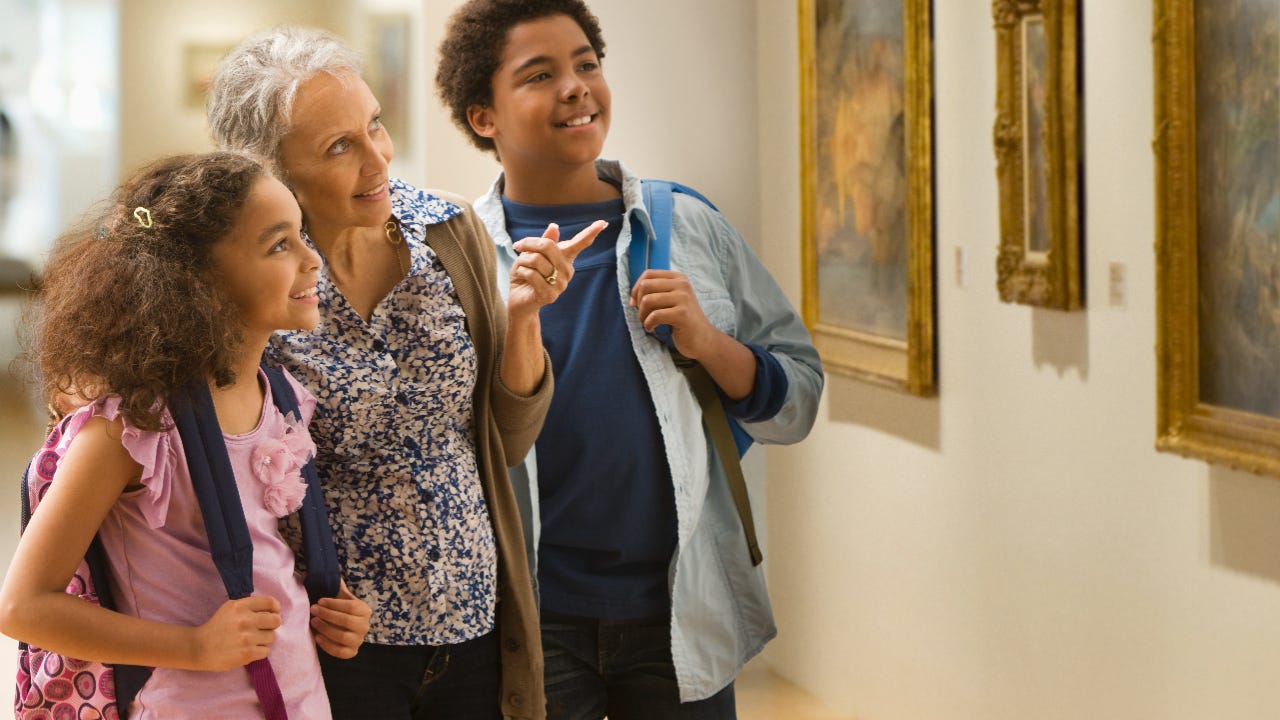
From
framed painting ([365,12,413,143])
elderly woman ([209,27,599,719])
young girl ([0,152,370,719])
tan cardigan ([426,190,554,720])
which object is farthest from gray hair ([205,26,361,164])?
framed painting ([365,12,413,143])

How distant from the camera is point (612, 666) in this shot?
2.21m

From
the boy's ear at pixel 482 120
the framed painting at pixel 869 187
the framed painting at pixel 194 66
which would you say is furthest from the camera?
the framed painting at pixel 194 66

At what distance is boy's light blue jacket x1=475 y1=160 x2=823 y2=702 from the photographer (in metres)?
2.22

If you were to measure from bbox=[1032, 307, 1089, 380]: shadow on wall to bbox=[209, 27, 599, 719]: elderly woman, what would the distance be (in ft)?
5.95

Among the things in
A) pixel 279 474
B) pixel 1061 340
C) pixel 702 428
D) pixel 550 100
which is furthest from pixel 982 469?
pixel 279 474

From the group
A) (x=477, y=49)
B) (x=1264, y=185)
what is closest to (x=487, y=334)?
(x=477, y=49)

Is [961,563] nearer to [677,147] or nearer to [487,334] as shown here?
[677,147]

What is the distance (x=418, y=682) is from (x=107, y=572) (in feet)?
1.60

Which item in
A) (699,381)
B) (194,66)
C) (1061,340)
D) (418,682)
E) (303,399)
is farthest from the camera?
(194,66)

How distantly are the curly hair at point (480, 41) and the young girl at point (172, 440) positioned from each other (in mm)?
787

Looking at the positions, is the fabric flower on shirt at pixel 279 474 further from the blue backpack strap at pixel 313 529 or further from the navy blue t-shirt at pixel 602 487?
the navy blue t-shirt at pixel 602 487

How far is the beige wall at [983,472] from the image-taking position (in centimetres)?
309

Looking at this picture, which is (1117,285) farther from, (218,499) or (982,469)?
(218,499)

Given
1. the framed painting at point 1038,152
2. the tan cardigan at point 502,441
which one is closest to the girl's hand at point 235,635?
the tan cardigan at point 502,441
